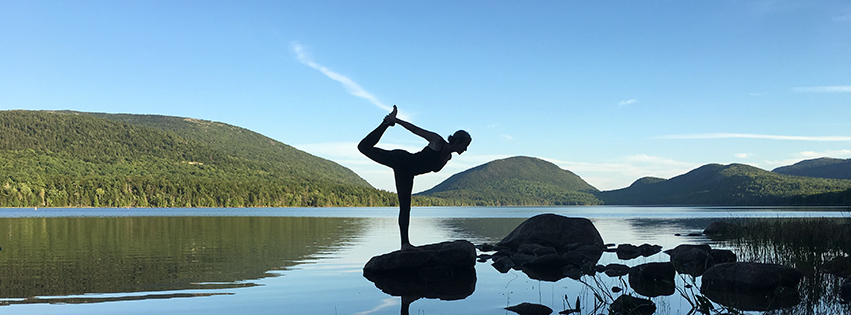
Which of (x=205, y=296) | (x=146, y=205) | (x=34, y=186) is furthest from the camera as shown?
(x=146, y=205)

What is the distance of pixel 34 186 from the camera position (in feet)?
500

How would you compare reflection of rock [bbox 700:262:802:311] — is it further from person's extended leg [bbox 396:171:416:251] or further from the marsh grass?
person's extended leg [bbox 396:171:416:251]

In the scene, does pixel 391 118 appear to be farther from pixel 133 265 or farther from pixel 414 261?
pixel 133 265

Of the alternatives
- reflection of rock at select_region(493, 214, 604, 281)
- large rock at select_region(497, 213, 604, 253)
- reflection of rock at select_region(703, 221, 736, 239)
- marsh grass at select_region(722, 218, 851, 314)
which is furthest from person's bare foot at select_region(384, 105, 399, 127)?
reflection of rock at select_region(703, 221, 736, 239)

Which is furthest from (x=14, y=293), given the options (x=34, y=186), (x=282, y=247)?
(x=34, y=186)

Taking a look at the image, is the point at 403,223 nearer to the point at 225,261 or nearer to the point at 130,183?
the point at 225,261

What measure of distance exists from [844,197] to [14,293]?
189m

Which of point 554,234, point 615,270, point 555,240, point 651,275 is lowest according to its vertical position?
point 615,270

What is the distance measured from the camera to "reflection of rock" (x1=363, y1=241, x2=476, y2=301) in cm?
1364

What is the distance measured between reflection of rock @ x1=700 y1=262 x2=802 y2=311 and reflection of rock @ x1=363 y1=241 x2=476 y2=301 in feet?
17.2

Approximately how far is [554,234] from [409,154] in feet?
52.2

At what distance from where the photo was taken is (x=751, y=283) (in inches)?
486

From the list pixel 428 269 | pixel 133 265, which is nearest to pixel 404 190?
pixel 428 269

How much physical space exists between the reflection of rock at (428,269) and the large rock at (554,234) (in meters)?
10.2
